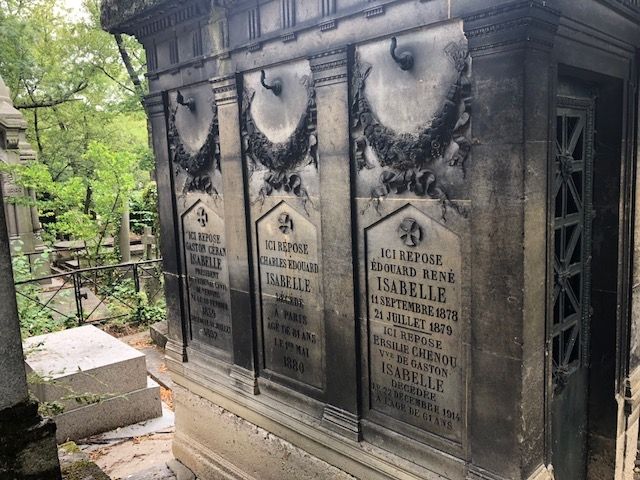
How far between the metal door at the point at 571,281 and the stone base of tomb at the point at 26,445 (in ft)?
11.9

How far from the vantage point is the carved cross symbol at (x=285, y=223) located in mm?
5027

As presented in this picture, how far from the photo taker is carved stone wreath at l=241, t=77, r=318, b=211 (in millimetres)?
4633

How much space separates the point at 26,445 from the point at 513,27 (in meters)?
3.51

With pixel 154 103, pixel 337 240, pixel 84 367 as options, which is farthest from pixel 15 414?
pixel 84 367

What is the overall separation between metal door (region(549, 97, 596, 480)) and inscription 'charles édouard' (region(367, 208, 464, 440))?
993 mm

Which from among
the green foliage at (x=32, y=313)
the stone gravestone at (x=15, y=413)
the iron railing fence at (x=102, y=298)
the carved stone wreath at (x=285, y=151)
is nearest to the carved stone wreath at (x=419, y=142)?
the carved stone wreath at (x=285, y=151)

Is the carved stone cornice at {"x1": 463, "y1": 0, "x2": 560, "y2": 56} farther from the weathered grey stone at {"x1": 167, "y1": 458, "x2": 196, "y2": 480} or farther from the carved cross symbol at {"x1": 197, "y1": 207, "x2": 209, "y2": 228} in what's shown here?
the weathered grey stone at {"x1": 167, "y1": 458, "x2": 196, "y2": 480}

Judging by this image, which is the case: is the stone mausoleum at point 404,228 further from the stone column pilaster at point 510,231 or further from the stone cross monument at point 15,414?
the stone cross monument at point 15,414

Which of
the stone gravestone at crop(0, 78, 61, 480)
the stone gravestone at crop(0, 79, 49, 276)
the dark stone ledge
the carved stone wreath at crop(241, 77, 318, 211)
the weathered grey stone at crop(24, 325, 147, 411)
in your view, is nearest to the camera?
the stone gravestone at crop(0, 78, 61, 480)

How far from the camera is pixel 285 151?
4871mm

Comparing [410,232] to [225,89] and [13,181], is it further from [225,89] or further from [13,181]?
[13,181]

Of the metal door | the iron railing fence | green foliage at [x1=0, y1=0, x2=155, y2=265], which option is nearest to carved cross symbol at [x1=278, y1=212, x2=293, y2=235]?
the metal door

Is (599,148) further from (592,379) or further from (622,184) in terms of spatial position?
(592,379)

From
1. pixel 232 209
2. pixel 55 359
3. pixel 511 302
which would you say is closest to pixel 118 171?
pixel 55 359
